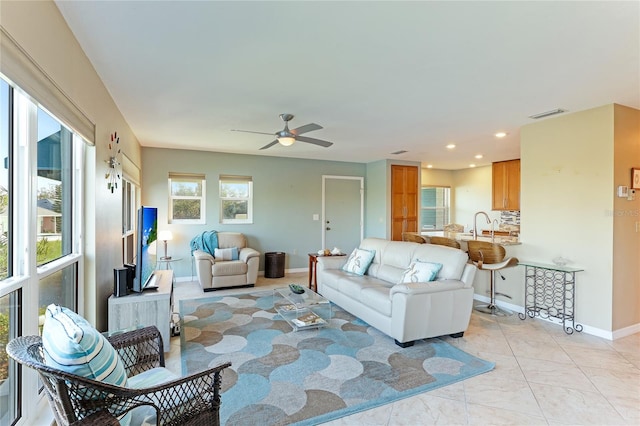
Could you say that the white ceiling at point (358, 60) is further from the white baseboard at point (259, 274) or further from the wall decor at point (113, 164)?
the white baseboard at point (259, 274)

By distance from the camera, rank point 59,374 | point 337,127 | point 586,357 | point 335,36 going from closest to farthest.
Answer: point 59,374, point 335,36, point 586,357, point 337,127

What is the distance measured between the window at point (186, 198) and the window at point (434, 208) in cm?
610

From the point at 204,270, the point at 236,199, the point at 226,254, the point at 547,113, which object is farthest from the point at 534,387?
the point at 236,199

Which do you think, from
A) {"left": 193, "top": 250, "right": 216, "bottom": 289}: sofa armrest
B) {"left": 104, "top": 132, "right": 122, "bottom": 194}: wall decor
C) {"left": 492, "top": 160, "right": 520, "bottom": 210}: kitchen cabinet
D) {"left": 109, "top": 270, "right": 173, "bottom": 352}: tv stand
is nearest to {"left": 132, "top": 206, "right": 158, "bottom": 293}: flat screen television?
{"left": 109, "top": 270, "right": 173, "bottom": 352}: tv stand

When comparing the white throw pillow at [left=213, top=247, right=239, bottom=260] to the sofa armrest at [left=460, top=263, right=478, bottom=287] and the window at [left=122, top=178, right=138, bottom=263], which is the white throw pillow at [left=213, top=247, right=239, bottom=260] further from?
the sofa armrest at [left=460, top=263, right=478, bottom=287]

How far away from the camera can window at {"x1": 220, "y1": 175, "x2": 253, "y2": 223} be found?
6.38m

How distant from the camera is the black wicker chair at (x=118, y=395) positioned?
1117 mm

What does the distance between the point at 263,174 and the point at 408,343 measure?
4.60 meters

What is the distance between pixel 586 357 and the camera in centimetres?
290

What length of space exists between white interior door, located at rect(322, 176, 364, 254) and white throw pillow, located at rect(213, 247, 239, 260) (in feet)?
7.15

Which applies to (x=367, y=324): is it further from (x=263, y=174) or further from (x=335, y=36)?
(x=263, y=174)

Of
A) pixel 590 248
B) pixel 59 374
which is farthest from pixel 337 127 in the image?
pixel 59 374

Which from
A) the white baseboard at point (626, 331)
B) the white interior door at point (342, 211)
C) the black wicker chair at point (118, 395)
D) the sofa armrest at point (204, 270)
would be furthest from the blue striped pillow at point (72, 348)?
the white interior door at point (342, 211)

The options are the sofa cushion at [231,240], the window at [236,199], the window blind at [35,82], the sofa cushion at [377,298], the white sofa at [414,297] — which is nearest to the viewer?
the window blind at [35,82]
